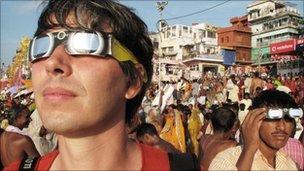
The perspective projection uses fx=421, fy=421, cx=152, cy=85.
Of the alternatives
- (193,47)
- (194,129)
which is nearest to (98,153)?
(194,129)

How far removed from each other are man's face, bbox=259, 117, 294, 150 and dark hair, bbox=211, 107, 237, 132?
2.63 metres

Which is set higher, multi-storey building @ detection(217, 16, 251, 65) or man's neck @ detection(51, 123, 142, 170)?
multi-storey building @ detection(217, 16, 251, 65)

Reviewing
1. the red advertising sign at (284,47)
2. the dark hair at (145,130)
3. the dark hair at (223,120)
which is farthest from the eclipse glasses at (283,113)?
the red advertising sign at (284,47)

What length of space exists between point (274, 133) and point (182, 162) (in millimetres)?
1608

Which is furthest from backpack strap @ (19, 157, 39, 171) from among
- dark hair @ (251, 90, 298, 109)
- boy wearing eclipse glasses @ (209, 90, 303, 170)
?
dark hair @ (251, 90, 298, 109)

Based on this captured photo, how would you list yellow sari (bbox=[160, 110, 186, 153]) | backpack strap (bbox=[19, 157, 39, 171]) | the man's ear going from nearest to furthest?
backpack strap (bbox=[19, 157, 39, 171])
the man's ear
yellow sari (bbox=[160, 110, 186, 153])

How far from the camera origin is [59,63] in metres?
1.50

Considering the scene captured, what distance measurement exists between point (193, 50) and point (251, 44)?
11.3 meters

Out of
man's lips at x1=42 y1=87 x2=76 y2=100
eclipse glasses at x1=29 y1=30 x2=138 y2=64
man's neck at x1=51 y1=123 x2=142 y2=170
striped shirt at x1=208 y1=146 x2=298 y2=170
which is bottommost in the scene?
striped shirt at x1=208 y1=146 x2=298 y2=170

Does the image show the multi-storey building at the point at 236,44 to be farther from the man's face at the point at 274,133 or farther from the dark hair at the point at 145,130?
the man's face at the point at 274,133

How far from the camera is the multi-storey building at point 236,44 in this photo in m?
78.9

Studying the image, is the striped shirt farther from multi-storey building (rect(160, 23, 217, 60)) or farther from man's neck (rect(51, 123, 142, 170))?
multi-storey building (rect(160, 23, 217, 60))

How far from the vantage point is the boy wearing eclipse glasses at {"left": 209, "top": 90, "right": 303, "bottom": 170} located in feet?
9.23

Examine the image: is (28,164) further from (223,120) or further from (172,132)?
(172,132)
